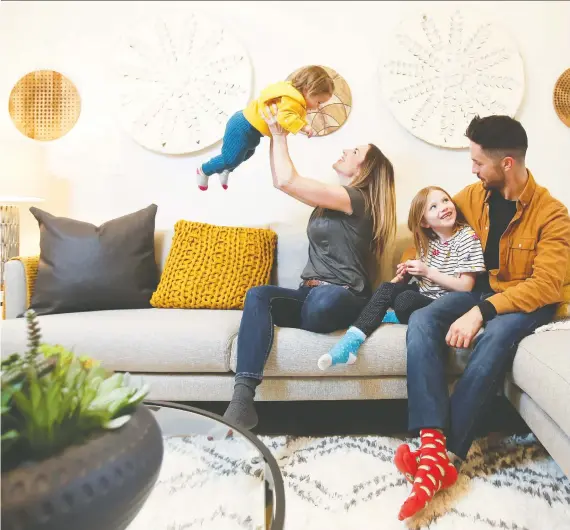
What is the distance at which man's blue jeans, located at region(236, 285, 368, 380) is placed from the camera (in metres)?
1.55

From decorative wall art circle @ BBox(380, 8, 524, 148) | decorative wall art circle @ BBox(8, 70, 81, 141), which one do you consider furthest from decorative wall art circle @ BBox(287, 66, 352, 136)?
decorative wall art circle @ BBox(8, 70, 81, 141)

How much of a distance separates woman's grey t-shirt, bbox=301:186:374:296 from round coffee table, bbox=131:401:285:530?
3.09ft

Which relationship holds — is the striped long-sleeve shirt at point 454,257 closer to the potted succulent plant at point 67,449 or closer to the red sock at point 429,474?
the red sock at point 429,474

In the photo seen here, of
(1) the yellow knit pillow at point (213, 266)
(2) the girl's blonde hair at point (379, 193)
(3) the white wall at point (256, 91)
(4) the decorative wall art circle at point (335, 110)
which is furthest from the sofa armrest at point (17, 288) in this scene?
(4) the decorative wall art circle at point (335, 110)

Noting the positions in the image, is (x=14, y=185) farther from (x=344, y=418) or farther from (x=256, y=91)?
(x=344, y=418)

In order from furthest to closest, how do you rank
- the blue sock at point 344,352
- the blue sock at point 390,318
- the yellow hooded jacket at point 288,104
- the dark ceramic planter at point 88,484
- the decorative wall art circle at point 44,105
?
1. the decorative wall art circle at point 44,105
2. the blue sock at point 390,318
3. the yellow hooded jacket at point 288,104
4. the blue sock at point 344,352
5. the dark ceramic planter at point 88,484

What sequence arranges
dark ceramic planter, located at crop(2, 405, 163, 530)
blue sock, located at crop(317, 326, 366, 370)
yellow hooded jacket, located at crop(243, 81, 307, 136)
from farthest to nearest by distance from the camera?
yellow hooded jacket, located at crop(243, 81, 307, 136)
blue sock, located at crop(317, 326, 366, 370)
dark ceramic planter, located at crop(2, 405, 163, 530)

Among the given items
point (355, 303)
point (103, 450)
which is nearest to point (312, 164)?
point (355, 303)

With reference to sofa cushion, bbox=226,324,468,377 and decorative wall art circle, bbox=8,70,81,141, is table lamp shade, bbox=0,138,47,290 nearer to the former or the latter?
decorative wall art circle, bbox=8,70,81,141

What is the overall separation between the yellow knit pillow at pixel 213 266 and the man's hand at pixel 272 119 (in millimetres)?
535

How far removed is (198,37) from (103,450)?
232 cm

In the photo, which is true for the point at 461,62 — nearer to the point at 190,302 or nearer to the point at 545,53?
the point at 545,53

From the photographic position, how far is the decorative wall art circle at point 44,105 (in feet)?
8.32

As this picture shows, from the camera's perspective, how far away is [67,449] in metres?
0.57
